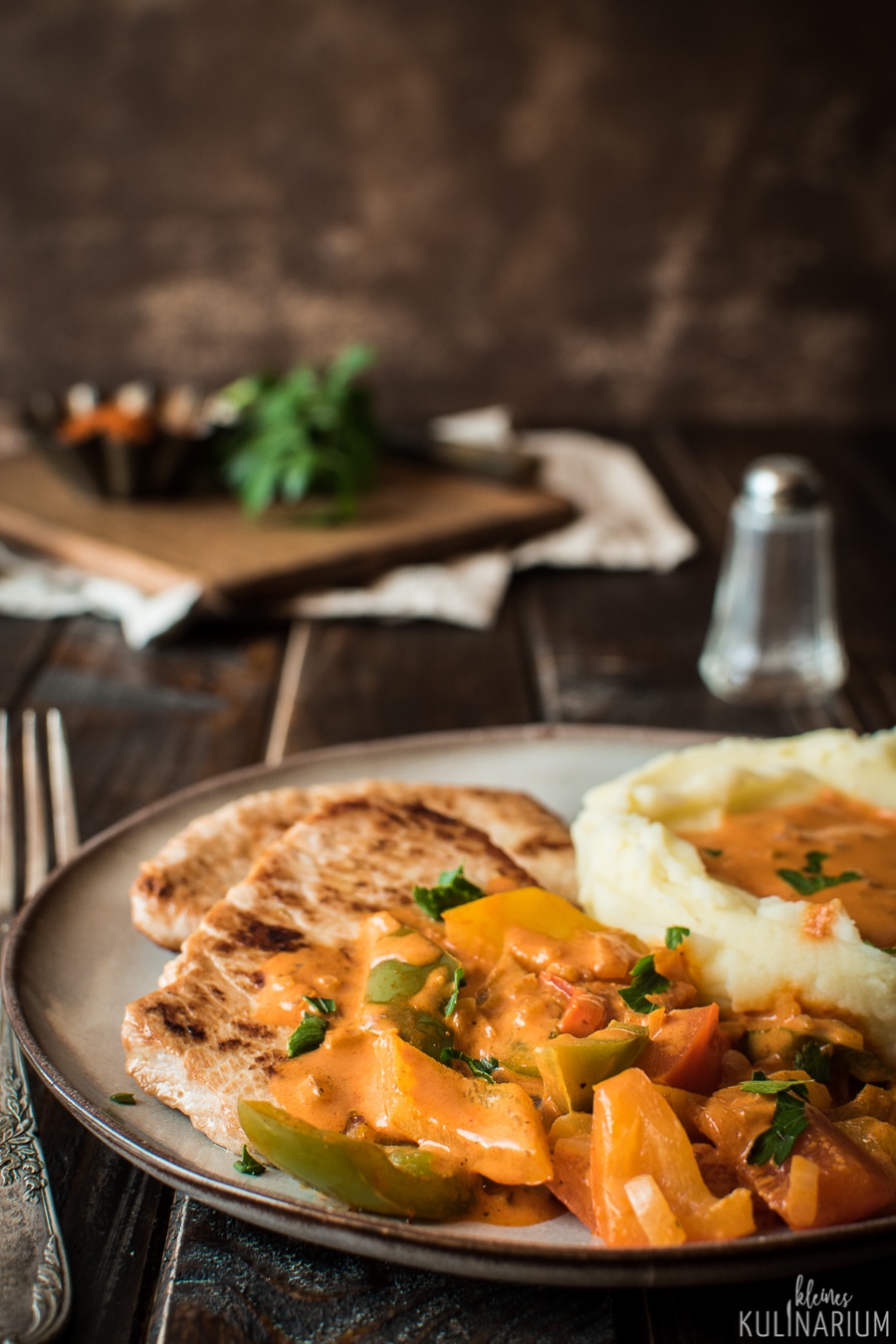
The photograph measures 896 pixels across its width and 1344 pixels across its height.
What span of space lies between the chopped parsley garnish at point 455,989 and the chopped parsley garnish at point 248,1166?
0.34 meters

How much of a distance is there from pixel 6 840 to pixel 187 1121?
1082 millimetres

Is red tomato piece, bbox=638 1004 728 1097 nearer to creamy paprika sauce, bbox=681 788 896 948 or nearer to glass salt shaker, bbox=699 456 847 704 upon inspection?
creamy paprika sauce, bbox=681 788 896 948

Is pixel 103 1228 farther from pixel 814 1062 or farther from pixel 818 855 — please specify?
pixel 818 855

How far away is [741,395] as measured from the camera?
25.8 feet

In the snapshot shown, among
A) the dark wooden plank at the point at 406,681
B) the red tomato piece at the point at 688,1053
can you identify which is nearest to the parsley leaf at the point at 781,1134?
the red tomato piece at the point at 688,1053

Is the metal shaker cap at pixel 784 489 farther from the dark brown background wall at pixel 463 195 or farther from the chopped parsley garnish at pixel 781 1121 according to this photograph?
the dark brown background wall at pixel 463 195

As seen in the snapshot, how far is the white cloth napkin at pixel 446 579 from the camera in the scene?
4172 millimetres

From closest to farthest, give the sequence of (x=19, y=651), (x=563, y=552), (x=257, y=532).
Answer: (x=19, y=651), (x=257, y=532), (x=563, y=552)

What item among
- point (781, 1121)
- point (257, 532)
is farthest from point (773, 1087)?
point (257, 532)

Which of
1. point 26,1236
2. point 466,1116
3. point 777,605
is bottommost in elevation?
point 777,605

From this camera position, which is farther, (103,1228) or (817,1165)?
(103,1228)

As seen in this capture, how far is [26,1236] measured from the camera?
1.52m

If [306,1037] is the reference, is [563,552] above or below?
below

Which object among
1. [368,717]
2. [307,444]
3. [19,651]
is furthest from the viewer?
[307,444]
